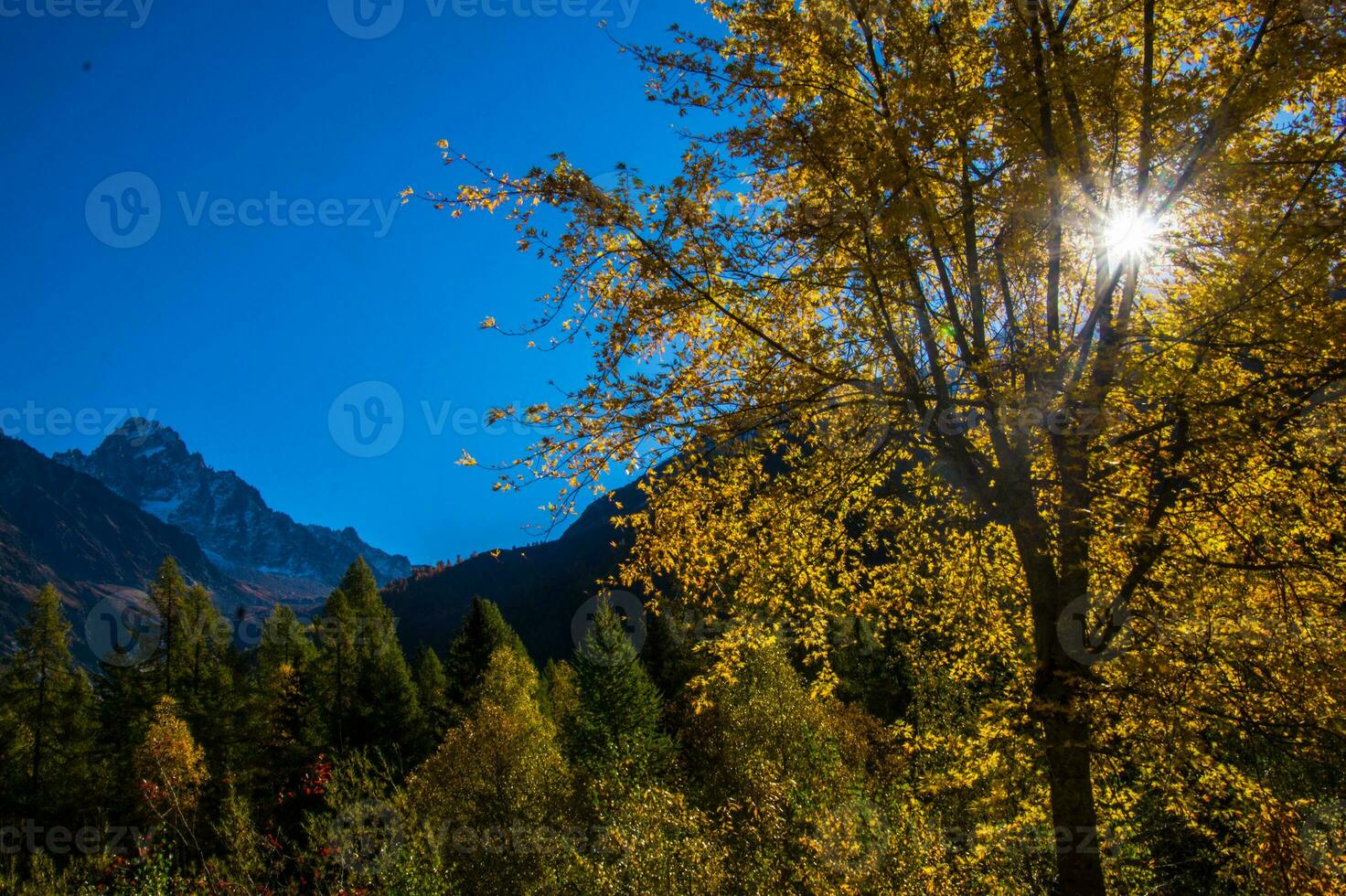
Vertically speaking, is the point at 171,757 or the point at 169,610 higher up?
the point at 169,610

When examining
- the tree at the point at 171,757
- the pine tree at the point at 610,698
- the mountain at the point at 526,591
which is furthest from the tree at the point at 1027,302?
the mountain at the point at 526,591

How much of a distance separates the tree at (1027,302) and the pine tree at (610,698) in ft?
83.3

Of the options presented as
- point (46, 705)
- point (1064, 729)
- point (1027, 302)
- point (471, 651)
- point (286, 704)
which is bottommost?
point (286, 704)

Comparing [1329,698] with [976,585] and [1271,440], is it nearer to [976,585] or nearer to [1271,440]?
[1271,440]

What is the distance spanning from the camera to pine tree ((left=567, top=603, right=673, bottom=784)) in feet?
99.2

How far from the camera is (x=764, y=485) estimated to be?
21.0ft

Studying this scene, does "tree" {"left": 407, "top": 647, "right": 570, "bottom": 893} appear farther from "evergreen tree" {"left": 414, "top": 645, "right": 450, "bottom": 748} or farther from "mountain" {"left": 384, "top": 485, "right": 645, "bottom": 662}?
"mountain" {"left": 384, "top": 485, "right": 645, "bottom": 662}

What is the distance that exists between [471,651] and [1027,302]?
117 feet

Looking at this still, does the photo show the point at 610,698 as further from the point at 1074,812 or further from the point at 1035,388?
the point at 1035,388

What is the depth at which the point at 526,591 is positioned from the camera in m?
109

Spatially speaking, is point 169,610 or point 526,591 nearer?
point 169,610

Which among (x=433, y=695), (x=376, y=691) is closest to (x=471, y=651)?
(x=433, y=695)

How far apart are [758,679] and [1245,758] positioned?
14.4 metres

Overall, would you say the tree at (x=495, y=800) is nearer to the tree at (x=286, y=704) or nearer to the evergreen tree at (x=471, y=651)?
the evergreen tree at (x=471, y=651)
